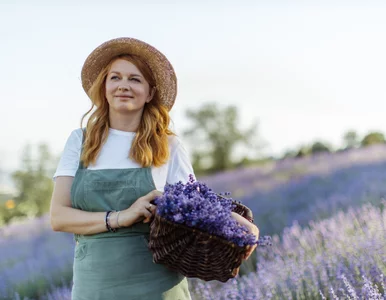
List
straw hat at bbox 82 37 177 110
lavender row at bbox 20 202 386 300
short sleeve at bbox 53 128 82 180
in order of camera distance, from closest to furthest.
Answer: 1. short sleeve at bbox 53 128 82 180
2. straw hat at bbox 82 37 177 110
3. lavender row at bbox 20 202 386 300

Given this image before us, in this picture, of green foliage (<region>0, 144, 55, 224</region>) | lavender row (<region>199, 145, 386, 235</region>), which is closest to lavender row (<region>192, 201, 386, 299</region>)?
lavender row (<region>199, 145, 386, 235</region>)

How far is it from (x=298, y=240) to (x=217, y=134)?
38.0 ft

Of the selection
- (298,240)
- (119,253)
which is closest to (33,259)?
(298,240)

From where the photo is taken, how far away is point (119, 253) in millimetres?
2229

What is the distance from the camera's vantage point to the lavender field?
336 cm

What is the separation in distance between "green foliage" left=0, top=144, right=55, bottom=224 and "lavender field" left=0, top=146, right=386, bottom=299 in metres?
3.59

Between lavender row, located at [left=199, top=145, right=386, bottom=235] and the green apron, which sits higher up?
the green apron

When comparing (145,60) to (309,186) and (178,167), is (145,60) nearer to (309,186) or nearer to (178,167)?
(178,167)

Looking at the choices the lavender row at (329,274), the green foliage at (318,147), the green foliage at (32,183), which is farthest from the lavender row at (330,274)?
the green foliage at (318,147)

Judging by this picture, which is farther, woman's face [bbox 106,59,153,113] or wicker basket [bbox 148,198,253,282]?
woman's face [bbox 106,59,153,113]

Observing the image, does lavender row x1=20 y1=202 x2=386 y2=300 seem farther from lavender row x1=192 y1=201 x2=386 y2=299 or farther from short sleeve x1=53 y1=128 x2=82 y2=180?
short sleeve x1=53 y1=128 x2=82 y2=180

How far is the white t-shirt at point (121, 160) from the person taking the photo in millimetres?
2336

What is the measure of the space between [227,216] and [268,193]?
509cm

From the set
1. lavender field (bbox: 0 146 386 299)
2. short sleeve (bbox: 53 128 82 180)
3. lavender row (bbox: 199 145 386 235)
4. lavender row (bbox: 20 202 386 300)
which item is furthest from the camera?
lavender row (bbox: 199 145 386 235)
